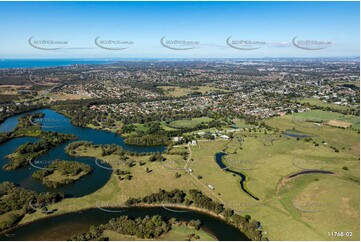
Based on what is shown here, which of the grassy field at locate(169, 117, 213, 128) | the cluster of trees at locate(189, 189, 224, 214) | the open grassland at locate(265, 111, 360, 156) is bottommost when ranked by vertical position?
the open grassland at locate(265, 111, 360, 156)

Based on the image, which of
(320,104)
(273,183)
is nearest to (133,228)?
(273,183)

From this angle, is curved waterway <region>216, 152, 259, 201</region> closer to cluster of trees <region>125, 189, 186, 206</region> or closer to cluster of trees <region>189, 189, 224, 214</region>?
cluster of trees <region>189, 189, 224, 214</region>

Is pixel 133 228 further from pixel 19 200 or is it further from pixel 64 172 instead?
pixel 64 172

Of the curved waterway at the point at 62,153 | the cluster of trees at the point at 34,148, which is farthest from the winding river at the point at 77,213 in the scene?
the cluster of trees at the point at 34,148

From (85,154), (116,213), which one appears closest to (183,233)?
(116,213)

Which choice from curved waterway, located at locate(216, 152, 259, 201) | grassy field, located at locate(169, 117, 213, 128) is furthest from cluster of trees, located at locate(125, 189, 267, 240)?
grassy field, located at locate(169, 117, 213, 128)

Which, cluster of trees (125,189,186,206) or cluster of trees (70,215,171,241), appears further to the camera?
cluster of trees (125,189,186,206)
